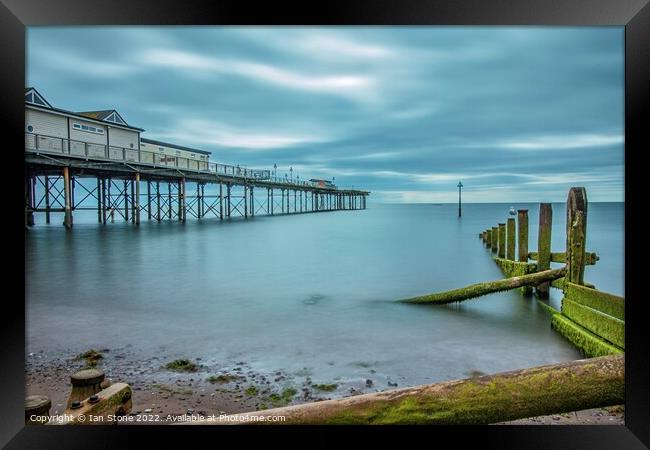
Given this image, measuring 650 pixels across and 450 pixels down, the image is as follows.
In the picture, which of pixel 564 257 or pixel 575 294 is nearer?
pixel 575 294

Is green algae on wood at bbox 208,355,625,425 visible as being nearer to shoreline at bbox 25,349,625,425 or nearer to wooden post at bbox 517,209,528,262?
shoreline at bbox 25,349,625,425

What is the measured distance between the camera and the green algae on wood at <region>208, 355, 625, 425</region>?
2.46m

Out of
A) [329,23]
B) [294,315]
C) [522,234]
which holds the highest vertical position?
[329,23]

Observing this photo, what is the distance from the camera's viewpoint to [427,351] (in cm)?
502

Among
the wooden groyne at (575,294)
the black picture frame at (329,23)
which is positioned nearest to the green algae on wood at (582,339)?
the wooden groyne at (575,294)

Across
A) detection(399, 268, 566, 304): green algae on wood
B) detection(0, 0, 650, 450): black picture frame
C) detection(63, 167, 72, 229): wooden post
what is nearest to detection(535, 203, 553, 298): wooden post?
detection(399, 268, 566, 304): green algae on wood

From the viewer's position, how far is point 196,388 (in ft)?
12.2

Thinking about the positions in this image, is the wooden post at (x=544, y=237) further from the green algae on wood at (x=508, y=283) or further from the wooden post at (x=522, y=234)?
the wooden post at (x=522, y=234)

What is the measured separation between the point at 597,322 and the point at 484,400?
2520mm

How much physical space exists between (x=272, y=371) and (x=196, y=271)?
26.6 feet

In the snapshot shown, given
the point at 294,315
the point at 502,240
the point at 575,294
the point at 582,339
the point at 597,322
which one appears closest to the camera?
the point at 597,322

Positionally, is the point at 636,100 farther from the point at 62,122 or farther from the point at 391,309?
the point at 62,122

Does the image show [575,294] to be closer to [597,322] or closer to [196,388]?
[597,322]

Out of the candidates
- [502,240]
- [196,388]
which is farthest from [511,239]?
[196,388]
